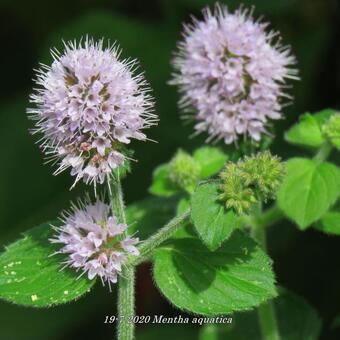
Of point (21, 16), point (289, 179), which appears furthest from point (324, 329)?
point (21, 16)

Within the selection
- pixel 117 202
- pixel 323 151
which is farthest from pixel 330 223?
pixel 117 202

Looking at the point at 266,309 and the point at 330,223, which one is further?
the point at 266,309

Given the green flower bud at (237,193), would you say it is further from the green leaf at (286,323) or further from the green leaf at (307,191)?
the green leaf at (286,323)

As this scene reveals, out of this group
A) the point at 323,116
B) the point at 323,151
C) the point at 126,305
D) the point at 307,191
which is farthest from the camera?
the point at 323,116

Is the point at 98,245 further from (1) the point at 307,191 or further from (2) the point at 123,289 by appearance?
(1) the point at 307,191

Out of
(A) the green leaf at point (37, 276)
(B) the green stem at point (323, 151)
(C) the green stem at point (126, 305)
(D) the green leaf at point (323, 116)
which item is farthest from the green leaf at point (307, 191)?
(A) the green leaf at point (37, 276)

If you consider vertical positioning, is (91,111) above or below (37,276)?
above

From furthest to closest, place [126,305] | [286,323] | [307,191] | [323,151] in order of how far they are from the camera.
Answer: [286,323] → [323,151] → [307,191] → [126,305]
